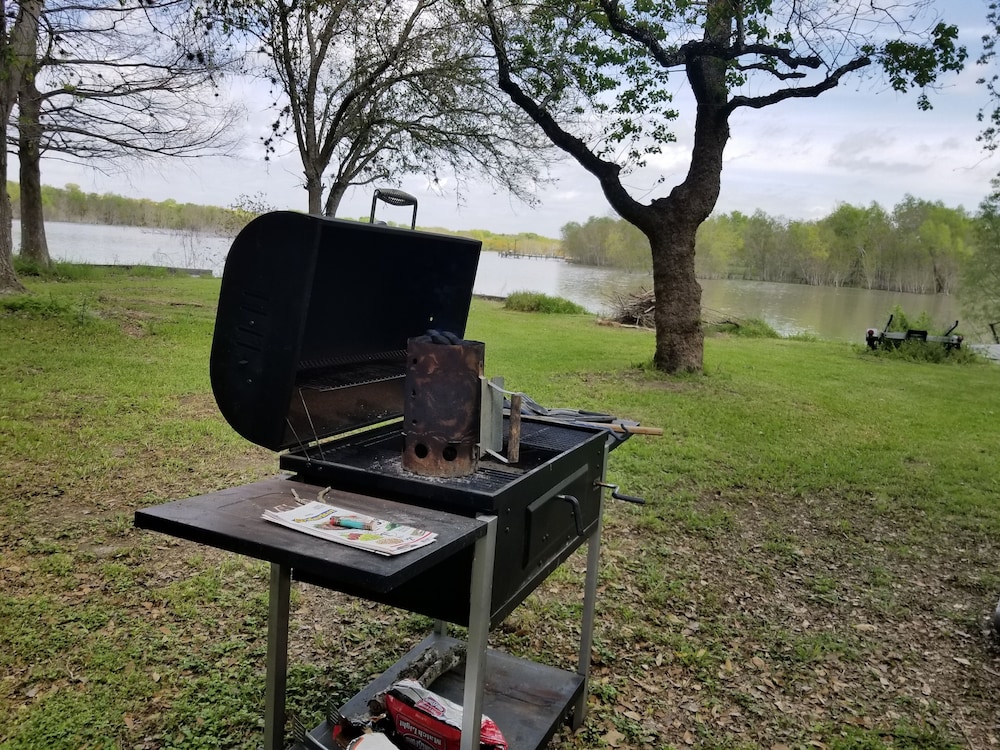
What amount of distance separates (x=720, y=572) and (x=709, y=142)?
5.68 m

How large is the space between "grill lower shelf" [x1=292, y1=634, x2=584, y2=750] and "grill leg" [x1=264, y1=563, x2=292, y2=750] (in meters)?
0.14

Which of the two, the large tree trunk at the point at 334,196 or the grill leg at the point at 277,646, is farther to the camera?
the large tree trunk at the point at 334,196

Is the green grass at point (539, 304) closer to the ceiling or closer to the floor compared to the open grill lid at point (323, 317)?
closer to the floor

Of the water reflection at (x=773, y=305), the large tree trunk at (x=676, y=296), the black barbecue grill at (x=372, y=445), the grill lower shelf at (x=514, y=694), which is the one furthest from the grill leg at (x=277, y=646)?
the water reflection at (x=773, y=305)

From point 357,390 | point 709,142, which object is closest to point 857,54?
point 709,142

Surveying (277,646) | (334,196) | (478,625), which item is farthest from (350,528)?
(334,196)

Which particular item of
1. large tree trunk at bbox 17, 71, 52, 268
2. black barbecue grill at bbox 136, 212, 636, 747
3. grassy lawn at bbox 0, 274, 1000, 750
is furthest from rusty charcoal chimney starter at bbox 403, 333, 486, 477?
large tree trunk at bbox 17, 71, 52, 268

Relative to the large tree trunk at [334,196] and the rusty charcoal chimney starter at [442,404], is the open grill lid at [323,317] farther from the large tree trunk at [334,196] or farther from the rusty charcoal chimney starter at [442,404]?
the large tree trunk at [334,196]

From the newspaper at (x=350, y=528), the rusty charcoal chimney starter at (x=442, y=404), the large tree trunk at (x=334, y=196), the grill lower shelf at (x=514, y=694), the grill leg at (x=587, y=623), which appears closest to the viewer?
the newspaper at (x=350, y=528)

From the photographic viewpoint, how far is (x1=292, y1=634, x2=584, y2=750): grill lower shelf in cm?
205

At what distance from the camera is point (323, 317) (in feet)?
6.85

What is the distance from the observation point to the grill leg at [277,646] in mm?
1763

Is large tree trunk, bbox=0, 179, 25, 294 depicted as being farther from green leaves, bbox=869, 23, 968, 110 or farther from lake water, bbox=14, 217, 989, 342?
green leaves, bbox=869, 23, 968, 110

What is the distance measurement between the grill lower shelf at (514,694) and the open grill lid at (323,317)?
2.75ft
